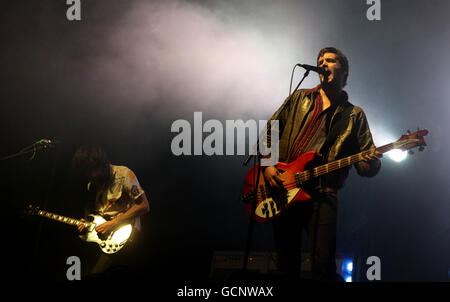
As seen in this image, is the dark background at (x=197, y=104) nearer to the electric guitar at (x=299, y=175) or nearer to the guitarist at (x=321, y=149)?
the guitarist at (x=321, y=149)

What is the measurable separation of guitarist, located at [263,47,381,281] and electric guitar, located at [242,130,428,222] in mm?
52

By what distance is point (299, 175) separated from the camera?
2.97 metres

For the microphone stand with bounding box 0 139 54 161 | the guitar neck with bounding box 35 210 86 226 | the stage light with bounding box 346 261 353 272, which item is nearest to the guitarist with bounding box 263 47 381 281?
the stage light with bounding box 346 261 353 272

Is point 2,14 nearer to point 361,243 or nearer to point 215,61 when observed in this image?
point 215,61

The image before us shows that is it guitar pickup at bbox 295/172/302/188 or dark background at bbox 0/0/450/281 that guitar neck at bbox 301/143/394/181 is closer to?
guitar pickup at bbox 295/172/302/188

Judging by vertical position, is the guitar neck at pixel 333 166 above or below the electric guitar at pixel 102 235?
above

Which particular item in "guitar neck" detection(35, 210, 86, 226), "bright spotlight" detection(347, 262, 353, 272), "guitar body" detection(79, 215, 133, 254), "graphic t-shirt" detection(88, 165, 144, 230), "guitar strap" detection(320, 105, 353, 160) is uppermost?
"guitar strap" detection(320, 105, 353, 160)

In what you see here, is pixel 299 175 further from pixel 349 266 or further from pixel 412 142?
pixel 349 266

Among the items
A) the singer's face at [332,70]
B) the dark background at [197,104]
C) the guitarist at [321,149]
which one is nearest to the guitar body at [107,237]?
the dark background at [197,104]

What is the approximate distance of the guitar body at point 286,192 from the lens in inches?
116

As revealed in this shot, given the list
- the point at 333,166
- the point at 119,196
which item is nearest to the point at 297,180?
the point at 333,166

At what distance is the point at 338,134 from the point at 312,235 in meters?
0.83

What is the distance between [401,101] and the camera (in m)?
3.67

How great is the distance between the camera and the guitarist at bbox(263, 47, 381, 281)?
2.83 m
